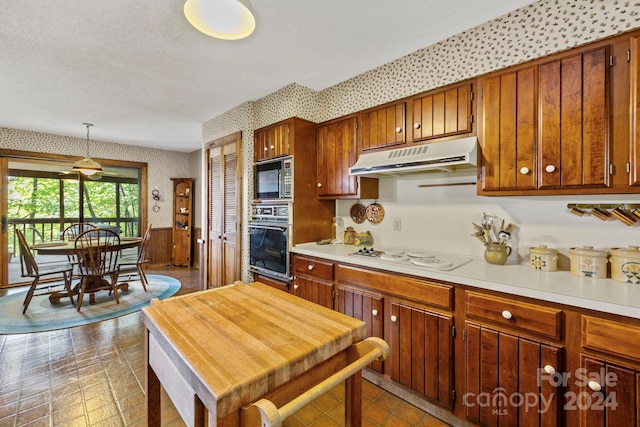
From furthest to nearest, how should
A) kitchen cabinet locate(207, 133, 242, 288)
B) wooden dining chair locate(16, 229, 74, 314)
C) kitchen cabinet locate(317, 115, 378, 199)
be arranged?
kitchen cabinet locate(207, 133, 242, 288)
wooden dining chair locate(16, 229, 74, 314)
kitchen cabinet locate(317, 115, 378, 199)

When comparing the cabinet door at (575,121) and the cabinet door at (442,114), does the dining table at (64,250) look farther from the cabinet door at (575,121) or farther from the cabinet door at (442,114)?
the cabinet door at (575,121)

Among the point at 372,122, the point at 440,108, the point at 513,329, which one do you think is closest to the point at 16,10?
the point at 372,122

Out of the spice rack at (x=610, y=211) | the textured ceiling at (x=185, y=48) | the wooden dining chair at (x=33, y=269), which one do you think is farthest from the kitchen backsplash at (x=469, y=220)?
the wooden dining chair at (x=33, y=269)

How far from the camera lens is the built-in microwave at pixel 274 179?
9.11 feet

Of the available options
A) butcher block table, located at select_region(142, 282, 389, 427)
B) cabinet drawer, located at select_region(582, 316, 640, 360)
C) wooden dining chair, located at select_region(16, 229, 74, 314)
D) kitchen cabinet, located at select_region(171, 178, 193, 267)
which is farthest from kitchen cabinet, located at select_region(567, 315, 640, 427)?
kitchen cabinet, located at select_region(171, 178, 193, 267)

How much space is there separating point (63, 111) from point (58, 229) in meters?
2.47

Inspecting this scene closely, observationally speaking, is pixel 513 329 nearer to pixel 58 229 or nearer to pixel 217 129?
pixel 217 129

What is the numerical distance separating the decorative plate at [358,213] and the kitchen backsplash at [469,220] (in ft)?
0.16

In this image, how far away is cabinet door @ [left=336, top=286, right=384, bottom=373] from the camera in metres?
2.02

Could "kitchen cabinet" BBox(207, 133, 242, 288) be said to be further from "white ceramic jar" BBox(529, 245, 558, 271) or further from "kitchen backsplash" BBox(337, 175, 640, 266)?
"white ceramic jar" BBox(529, 245, 558, 271)

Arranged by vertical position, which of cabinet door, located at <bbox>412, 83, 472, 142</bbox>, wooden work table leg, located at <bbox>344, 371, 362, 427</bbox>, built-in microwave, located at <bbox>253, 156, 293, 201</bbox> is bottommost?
wooden work table leg, located at <bbox>344, 371, 362, 427</bbox>

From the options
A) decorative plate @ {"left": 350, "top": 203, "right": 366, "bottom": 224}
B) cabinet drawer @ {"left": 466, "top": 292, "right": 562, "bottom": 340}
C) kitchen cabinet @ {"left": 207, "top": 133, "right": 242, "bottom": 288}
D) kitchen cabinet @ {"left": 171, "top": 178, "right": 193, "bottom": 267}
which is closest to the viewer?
cabinet drawer @ {"left": 466, "top": 292, "right": 562, "bottom": 340}

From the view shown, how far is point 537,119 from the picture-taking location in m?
1.66

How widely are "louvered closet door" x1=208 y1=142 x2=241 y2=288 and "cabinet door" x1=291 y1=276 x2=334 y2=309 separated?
100 cm
